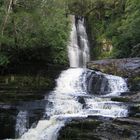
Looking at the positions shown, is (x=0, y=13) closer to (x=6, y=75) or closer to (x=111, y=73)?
(x=6, y=75)

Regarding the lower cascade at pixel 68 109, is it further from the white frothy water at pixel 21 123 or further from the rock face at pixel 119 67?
the rock face at pixel 119 67

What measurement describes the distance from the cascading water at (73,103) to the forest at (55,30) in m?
3.79

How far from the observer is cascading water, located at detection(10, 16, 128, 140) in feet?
64.6

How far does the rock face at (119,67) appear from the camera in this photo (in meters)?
28.5

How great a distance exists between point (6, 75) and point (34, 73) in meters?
1.81

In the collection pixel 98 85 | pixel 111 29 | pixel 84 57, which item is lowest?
pixel 98 85

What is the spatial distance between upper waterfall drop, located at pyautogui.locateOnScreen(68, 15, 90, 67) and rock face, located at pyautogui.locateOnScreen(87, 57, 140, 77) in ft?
29.0

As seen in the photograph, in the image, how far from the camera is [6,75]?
95.0 ft

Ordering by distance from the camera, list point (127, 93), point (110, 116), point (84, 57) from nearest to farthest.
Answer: point (110, 116)
point (127, 93)
point (84, 57)

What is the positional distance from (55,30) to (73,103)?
12.4m

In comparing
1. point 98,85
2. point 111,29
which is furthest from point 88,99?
point 111,29

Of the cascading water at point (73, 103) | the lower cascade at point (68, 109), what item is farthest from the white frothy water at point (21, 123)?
the cascading water at point (73, 103)

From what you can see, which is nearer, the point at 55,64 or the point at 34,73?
the point at 34,73

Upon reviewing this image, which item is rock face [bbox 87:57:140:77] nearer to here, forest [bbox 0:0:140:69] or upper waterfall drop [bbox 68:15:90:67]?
forest [bbox 0:0:140:69]
